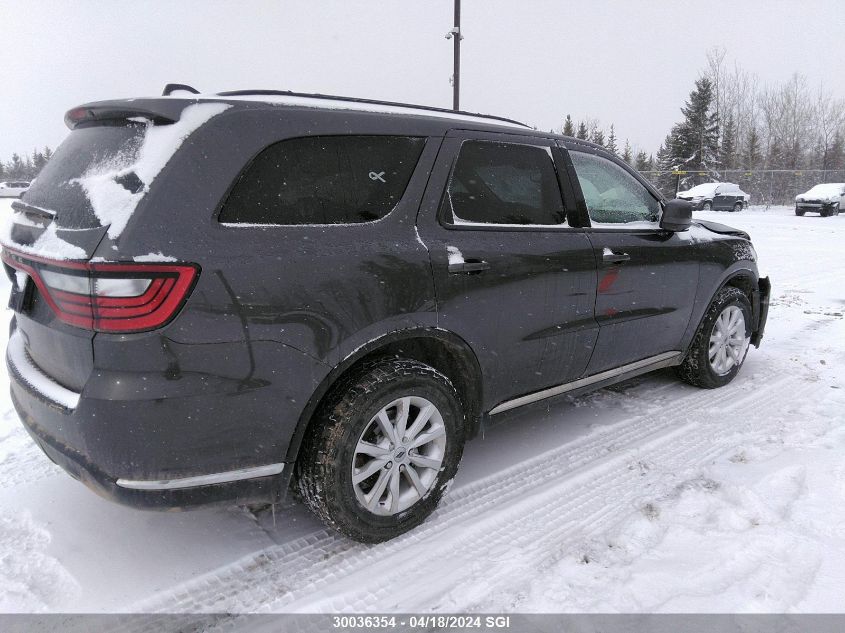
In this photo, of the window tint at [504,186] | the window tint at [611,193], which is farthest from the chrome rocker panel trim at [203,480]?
the window tint at [611,193]

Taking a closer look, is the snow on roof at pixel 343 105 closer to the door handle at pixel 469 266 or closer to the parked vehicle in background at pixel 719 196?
the door handle at pixel 469 266

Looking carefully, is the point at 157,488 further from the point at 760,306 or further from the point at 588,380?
the point at 760,306

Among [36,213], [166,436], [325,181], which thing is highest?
[325,181]

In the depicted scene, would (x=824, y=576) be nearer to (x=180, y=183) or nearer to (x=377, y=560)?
(x=377, y=560)

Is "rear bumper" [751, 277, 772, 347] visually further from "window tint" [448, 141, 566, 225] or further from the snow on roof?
the snow on roof

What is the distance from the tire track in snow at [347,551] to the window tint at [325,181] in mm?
1423

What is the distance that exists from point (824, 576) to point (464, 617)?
144cm

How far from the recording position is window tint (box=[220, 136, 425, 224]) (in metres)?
2.12

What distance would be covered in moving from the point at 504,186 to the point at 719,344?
247cm

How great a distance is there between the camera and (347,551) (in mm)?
2486

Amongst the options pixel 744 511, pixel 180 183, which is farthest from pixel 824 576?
pixel 180 183

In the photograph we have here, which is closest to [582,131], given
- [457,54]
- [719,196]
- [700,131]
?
[700,131]

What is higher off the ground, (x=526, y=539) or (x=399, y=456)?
(x=399, y=456)

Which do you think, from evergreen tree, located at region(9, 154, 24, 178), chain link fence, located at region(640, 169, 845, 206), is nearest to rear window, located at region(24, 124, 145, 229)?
chain link fence, located at region(640, 169, 845, 206)
